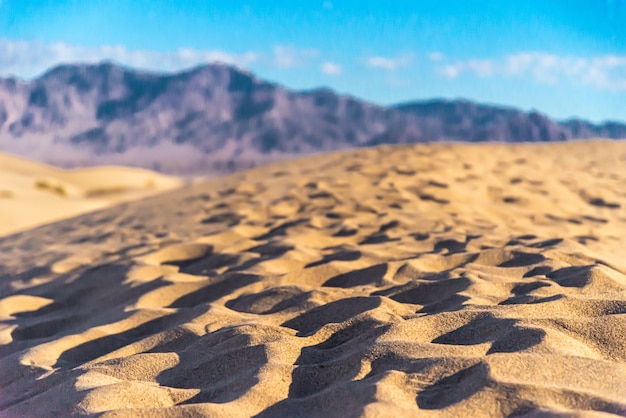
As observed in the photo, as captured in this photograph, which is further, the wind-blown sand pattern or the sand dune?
the sand dune

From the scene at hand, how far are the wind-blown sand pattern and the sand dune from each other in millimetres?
5265

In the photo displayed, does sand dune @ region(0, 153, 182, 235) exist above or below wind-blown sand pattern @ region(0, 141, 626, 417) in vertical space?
below

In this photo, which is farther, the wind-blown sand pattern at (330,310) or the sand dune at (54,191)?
the sand dune at (54,191)

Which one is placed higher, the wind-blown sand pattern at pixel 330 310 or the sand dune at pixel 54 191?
the wind-blown sand pattern at pixel 330 310

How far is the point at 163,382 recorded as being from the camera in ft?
7.23

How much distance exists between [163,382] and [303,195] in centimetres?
378

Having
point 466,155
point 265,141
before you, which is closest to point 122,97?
point 265,141

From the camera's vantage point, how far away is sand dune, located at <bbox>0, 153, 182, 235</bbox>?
10.8 meters

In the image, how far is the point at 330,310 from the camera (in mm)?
2736

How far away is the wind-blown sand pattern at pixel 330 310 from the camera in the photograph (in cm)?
191

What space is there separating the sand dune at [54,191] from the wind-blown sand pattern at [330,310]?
17.3ft

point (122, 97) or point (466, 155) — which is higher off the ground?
point (122, 97)

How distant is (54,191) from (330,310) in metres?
17.4

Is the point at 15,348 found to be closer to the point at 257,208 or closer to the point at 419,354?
the point at 419,354
